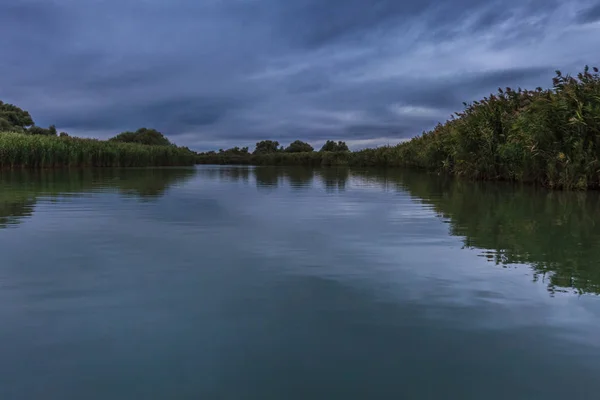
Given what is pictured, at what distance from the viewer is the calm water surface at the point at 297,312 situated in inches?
101

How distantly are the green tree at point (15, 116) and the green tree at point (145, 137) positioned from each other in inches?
659

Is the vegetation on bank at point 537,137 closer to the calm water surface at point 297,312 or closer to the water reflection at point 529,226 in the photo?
the water reflection at point 529,226

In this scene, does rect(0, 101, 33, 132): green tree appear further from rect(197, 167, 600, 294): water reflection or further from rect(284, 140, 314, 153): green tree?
rect(197, 167, 600, 294): water reflection

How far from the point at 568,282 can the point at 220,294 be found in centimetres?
334

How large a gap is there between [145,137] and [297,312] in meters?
83.1

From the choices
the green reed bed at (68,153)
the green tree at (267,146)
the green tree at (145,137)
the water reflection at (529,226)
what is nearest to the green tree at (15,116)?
the green tree at (145,137)

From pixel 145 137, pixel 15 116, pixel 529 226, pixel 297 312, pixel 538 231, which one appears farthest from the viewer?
pixel 145 137

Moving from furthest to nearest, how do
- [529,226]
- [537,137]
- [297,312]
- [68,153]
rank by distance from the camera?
[68,153] < [537,137] < [529,226] < [297,312]

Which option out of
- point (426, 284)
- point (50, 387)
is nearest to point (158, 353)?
point (50, 387)

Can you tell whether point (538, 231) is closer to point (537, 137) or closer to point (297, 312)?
point (297, 312)

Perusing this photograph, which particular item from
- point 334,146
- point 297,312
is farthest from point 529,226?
point 334,146

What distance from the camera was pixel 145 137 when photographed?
81.3m

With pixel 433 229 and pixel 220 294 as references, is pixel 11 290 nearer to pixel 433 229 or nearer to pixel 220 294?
pixel 220 294

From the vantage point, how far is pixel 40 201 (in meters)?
11.1
